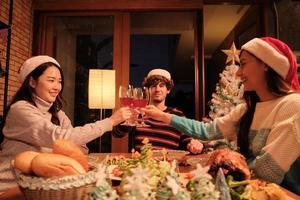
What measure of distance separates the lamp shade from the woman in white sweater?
146 cm

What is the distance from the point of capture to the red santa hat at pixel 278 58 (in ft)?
4.60

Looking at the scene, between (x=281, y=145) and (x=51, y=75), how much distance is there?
1.28 metres

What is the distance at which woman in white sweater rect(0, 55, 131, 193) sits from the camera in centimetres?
141

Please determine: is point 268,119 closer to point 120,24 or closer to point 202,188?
point 202,188

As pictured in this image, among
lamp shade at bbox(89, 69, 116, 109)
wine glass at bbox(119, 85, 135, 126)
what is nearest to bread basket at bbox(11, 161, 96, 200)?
wine glass at bbox(119, 85, 135, 126)

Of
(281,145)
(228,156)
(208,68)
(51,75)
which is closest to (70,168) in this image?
(228,156)

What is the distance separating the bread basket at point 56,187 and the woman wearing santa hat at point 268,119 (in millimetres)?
735

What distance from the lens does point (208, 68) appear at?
8422 millimetres

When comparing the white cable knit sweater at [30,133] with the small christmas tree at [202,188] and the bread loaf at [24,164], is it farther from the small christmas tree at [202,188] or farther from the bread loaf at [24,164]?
the small christmas tree at [202,188]

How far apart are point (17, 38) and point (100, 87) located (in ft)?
4.63

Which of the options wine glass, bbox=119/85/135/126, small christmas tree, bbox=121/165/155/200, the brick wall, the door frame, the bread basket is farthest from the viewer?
the door frame

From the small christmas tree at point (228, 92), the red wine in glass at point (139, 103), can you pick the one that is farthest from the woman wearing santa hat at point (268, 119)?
the small christmas tree at point (228, 92)

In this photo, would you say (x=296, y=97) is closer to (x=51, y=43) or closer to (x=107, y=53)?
(x=107, y=53)

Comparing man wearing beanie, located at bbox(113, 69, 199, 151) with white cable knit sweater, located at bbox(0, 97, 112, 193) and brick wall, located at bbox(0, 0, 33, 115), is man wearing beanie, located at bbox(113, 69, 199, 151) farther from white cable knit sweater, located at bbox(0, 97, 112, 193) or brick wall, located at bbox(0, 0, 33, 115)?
brick wall, located at bbox(0, 0, 33, 115)
